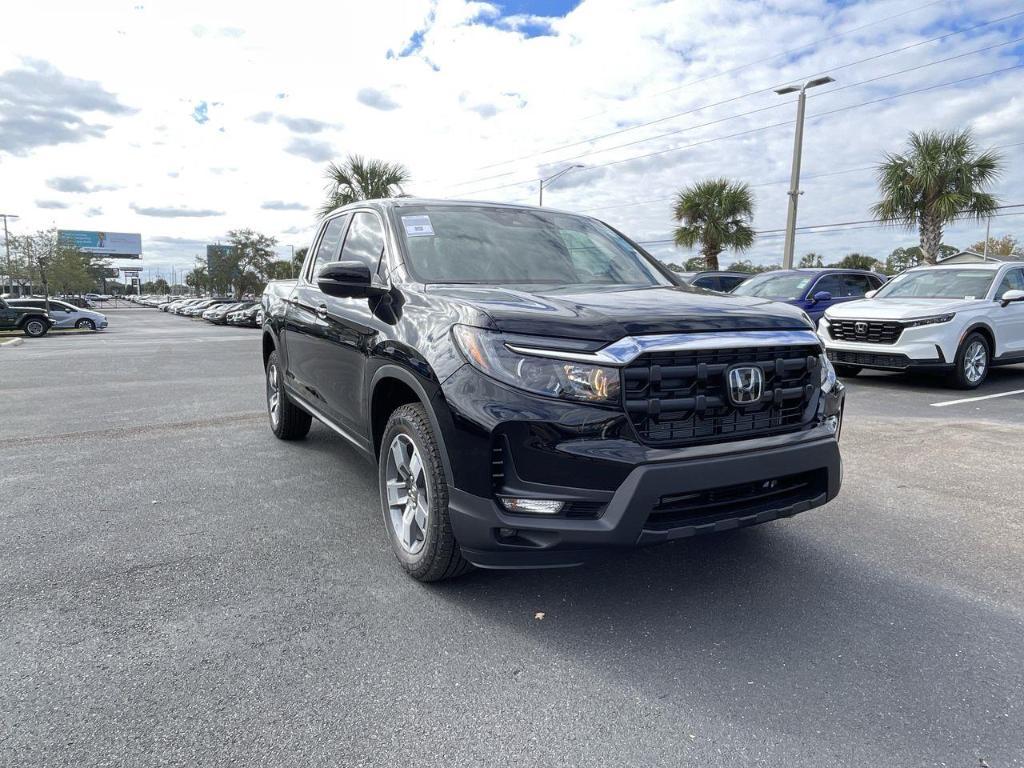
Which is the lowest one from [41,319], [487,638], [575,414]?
[487,638]

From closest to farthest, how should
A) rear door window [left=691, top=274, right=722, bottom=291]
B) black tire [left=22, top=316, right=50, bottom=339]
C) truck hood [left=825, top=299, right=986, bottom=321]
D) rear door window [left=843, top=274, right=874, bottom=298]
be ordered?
truck hood [left=825, top=299, right=986, bottom=321], rear door window [left=843, top=274, right=874, bottom=298], rear door window [left=691, top=274, right=722, bottom=291], black tire [left=22, top=316, right=50, bottom=339]

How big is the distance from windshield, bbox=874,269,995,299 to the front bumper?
28.2 feet

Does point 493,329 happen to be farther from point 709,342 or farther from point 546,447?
point 709,342

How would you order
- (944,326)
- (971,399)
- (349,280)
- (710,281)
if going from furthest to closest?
(710,281)
(944,326)
(971,399)
(349,280)

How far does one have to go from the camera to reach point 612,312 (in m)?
2.73

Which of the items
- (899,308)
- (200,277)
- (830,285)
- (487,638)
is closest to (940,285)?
(899,308)

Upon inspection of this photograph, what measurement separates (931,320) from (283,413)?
7708mm

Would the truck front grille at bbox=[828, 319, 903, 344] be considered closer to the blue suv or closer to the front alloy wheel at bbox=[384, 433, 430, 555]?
the blue suv

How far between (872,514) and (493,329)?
282 centimetres

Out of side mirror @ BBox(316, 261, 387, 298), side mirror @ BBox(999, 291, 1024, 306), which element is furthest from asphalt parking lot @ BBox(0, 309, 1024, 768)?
side mirror @ BBox(999, 291, 1024, 306)

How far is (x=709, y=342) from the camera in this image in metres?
2.68

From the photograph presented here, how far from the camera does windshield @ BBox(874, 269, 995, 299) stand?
9.47 m

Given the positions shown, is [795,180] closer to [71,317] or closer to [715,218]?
[715,218]

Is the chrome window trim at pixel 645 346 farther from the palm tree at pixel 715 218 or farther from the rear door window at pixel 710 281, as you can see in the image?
the palm tree at pixel 715 218
